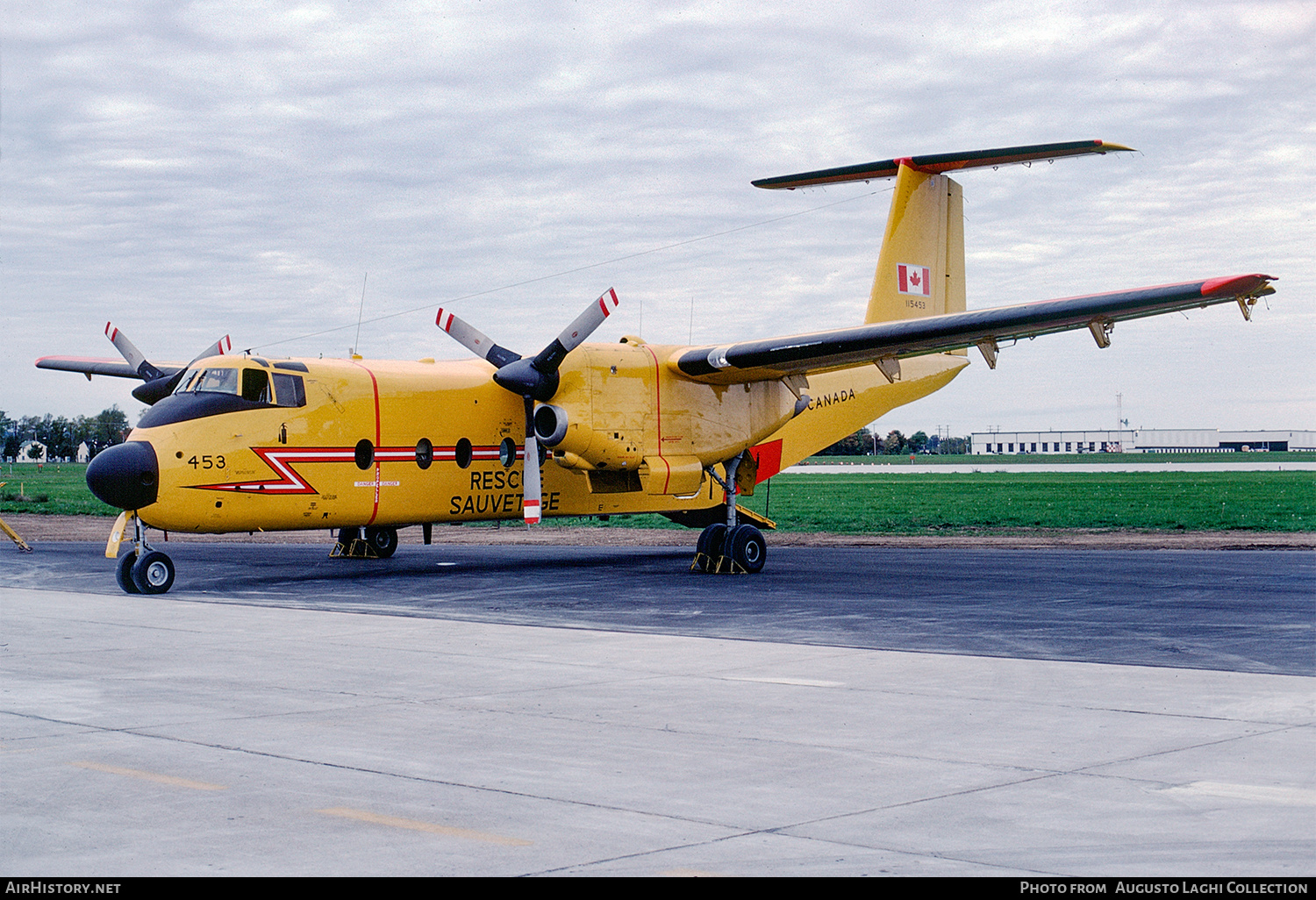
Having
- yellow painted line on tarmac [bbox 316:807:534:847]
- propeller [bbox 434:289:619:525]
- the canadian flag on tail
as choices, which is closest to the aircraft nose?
propeller [bbox 434:289:619:525]

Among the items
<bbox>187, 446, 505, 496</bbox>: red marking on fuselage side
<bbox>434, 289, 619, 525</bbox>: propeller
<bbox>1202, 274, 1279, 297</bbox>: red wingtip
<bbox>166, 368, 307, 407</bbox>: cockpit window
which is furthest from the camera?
<bbox>434, 289, 619, 525</bbox>: propeller

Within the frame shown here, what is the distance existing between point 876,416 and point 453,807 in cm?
2190

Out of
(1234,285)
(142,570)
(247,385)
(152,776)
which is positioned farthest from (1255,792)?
(247,385)

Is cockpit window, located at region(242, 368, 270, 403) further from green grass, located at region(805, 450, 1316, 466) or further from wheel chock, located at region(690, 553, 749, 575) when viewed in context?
green grass, located at region(805, 450, 1316, 466)

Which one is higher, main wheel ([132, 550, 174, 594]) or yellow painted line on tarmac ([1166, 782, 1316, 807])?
main wheel ([132, 550, 174, 594])

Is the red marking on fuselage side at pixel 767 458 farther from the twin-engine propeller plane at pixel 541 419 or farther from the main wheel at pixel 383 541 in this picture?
the main wheel at pixel 383 541

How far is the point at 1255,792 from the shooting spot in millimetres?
6320

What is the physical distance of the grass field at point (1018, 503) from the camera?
36.4m

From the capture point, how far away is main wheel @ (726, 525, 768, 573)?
2202 cm

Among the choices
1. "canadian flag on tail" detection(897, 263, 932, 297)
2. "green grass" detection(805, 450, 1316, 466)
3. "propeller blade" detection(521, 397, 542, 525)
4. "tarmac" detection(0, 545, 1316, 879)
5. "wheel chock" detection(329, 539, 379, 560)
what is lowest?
"tarmac" detection(0, 545, 1316, 879)

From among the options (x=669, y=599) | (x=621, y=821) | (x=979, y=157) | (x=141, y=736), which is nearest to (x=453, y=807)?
(x=621, y=821)

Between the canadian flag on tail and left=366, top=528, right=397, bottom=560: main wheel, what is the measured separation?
11595mm
